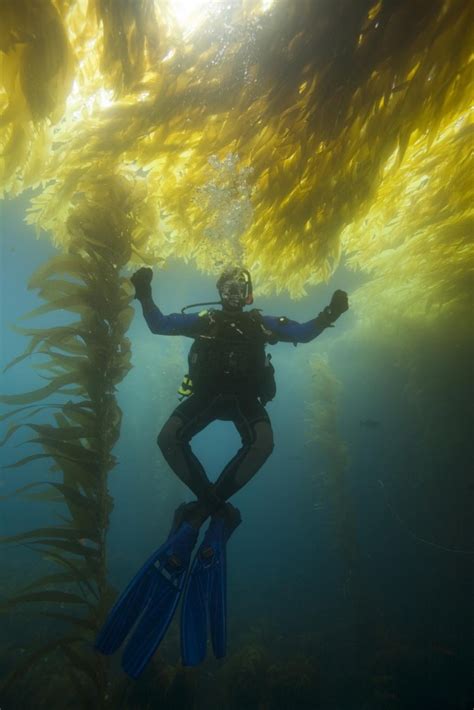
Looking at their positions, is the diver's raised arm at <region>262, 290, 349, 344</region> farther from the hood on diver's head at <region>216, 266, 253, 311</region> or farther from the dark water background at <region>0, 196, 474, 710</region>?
the dark water background at <region>0, 196, 474, 710</region>

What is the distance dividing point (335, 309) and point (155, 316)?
223cm

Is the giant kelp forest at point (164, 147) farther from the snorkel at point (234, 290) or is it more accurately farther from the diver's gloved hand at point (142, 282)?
the snorkel at point (234, 290)

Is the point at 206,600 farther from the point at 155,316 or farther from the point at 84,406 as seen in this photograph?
the point at 155,316

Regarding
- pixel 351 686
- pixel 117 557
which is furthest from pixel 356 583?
pixel 117 557

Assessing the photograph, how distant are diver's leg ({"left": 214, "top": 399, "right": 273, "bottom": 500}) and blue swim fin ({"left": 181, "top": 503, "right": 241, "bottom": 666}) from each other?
15.2 inches

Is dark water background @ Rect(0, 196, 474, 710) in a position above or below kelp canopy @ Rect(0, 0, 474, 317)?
below

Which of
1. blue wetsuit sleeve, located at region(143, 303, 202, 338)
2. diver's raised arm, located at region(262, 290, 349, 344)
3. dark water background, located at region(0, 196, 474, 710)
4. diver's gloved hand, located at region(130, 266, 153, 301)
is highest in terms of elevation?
diver's gloved hand, located at region(130, 266, 153, 301)

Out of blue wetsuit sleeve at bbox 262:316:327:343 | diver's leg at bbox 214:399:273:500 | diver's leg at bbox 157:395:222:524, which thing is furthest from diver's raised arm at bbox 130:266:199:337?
diver's leg at bbox 214:399:273:500

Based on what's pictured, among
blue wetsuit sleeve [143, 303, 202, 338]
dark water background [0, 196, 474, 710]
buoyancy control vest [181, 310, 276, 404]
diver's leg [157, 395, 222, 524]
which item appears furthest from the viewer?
dark water background [0, 196, 474, 710]

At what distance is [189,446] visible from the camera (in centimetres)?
355

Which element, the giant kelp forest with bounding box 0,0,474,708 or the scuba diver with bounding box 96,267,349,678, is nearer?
the scuba diver with bounding box 96,267,349,678

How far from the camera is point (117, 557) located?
1709 cm

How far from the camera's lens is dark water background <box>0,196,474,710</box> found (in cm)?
887

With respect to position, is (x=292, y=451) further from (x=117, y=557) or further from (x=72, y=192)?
(x=72, y=192)
